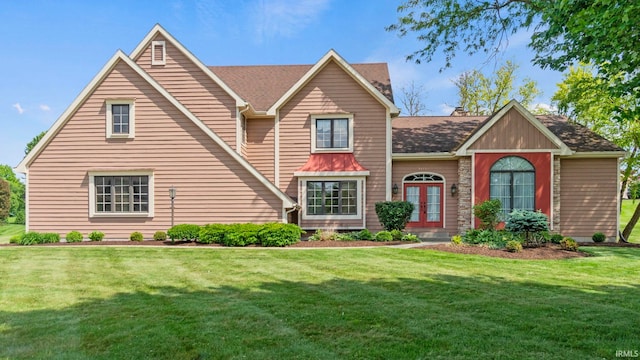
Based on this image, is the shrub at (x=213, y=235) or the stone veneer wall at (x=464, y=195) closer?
the shrub at (x=213, y=235)

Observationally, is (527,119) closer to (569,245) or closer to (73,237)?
(569,245)

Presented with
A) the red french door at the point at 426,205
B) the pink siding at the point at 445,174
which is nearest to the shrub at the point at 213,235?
the pink siding at the point at 445,174

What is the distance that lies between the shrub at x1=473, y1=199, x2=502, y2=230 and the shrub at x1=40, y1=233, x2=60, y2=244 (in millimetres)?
14663

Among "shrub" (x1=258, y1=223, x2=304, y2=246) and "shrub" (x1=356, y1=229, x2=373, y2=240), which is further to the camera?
"shrub" (x1=356, y1=229, x2=373, y2=240)

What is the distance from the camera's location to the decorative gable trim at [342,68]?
629 inches

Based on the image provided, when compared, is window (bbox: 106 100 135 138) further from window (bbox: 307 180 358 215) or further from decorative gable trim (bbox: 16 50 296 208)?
window (bbox: 307 180 358 215)

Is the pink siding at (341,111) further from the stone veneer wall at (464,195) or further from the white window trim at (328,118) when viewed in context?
the stone veneer wall at (464,195)

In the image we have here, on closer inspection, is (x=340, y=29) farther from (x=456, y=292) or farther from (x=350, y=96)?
(x=456, y=292)

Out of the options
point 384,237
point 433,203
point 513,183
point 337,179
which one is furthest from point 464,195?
point 337,179

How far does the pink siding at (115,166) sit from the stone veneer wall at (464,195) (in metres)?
9.26

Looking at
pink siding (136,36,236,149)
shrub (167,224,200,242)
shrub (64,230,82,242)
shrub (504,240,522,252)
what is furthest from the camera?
pink siding (136,36,236,149)

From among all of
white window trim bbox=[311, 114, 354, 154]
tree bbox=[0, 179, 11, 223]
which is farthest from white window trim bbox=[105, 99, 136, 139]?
tree bbox=[0, 179, 11, 223]

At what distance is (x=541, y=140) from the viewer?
14898mm

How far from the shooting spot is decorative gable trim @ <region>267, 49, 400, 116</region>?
15984mm
